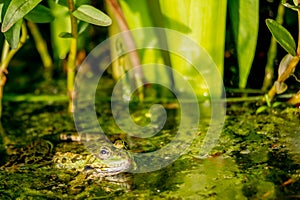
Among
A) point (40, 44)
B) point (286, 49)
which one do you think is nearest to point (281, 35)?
point (286, 49)

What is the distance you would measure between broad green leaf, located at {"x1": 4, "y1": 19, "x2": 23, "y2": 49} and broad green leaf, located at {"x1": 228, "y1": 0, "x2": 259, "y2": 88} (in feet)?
2.03

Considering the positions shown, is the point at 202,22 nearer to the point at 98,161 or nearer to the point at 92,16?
the point at 92,16

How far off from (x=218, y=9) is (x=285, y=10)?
29 cm

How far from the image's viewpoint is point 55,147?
1.71 meters

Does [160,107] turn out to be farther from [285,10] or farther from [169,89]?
[285,10]

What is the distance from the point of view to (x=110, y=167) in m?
1.50

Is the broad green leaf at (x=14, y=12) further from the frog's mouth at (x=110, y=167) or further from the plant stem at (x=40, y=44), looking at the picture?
the plant stem at (x=40, y=44)

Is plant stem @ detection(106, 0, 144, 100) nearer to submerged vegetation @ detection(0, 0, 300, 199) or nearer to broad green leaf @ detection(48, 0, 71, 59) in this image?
submerged vegetation @ detection(0, 0, 300, 199)

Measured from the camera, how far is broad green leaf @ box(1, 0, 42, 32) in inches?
58.1

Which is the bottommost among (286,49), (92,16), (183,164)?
(183,164)

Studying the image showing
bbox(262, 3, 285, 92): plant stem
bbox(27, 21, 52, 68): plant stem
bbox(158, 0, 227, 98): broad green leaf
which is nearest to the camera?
bbox(158, 0, 227, 98): broad green leaf

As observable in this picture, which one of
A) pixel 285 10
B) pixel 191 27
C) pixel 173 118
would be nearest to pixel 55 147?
pixel 173 118

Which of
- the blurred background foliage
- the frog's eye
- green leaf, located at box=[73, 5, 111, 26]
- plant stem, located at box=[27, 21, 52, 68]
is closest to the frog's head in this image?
the frog's eye

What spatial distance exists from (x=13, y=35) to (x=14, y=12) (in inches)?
4.6
